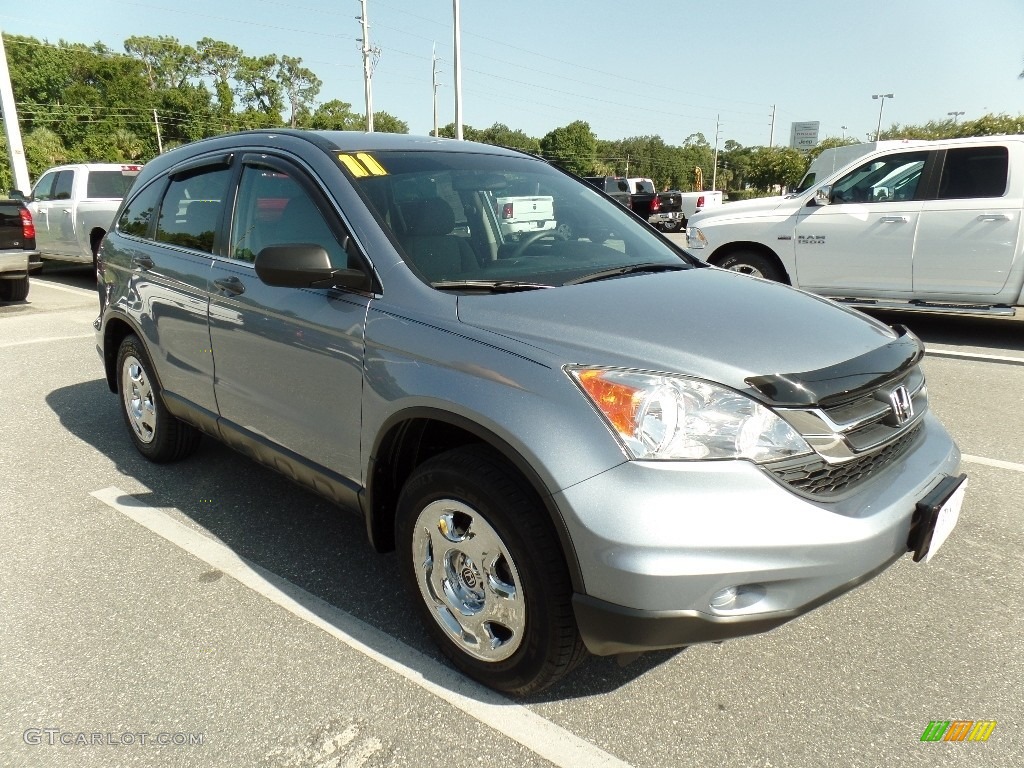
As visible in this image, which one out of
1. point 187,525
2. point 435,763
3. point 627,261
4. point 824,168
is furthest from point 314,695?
point 824,168

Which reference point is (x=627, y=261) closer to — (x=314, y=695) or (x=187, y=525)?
(x=314, y=695)

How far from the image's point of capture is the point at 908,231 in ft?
24.2

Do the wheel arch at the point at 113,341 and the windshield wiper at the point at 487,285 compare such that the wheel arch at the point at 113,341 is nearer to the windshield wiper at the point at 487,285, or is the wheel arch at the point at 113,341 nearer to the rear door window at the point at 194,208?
the rear door window at the point at 194,208

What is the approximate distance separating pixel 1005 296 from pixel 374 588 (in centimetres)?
673

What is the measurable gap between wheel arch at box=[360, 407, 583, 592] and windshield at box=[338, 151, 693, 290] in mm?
474

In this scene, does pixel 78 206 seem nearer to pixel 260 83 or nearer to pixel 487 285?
pixel 487 285

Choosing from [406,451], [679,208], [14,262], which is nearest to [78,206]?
[14,262]

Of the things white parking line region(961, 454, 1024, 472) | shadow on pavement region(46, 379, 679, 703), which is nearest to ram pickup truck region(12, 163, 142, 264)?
shadow on pavement region(46, 379, 679, 703)

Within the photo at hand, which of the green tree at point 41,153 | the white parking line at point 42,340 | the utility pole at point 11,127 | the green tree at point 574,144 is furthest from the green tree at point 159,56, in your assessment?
the white parking line at point 42,340

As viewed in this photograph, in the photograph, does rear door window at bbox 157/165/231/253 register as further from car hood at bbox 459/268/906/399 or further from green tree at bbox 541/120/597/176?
green tree at bbox 541/120/597/176

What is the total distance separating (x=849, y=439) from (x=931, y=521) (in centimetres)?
35

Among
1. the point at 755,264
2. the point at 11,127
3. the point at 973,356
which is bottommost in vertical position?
the point at 973,356

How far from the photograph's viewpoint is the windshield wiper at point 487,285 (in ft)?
8.43

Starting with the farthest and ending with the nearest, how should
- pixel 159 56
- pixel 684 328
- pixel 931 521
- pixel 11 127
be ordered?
pixel 159 56 < pixel 11 127 < pixel 684 328 < pixel 931 521
